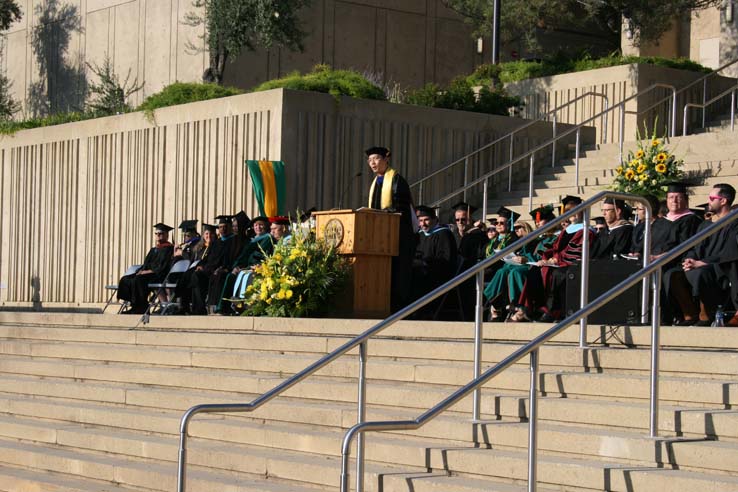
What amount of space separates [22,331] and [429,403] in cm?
750

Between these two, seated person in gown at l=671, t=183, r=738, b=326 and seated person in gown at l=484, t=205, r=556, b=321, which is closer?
seated person in gown at l=671, t=183, r=738, b=326

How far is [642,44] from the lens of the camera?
25.2 m

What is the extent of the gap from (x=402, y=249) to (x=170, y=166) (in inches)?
290

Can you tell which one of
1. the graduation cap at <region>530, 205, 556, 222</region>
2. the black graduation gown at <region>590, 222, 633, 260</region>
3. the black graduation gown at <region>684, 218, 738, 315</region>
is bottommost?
the black graduation gown at <region>684, 218, 738, 315</region>

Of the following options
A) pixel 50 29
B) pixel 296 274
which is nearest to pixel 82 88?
pixel 50 29

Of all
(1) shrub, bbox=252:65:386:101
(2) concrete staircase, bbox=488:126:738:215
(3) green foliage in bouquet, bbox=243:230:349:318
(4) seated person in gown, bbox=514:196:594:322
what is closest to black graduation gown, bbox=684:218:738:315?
(4) seated person in gown, bbox=514:196:594:322

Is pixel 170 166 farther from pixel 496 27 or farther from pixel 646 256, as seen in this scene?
pixel 646 256

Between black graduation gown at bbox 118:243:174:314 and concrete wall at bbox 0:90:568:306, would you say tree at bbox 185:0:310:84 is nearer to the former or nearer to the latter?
concrete wall at bbox 0:90:568:306

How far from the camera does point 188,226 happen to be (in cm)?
1705

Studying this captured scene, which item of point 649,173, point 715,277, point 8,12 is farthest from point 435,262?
point 8,12

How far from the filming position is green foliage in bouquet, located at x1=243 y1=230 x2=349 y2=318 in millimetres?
12164

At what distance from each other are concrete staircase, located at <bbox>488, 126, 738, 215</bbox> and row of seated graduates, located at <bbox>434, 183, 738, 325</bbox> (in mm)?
2819

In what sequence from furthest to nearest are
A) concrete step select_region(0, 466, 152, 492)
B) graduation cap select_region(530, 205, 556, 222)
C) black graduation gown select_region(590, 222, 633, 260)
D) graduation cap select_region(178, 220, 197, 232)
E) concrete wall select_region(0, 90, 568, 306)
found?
concrete wall select_region(0, 90, 568, 306)
graduation cap select_region(178, 220, 197, 232)
graduation cap select_region(530, 205, 556, 222)
black graduation gown select_region(590, 222, 633, 260)
concrete step select_region(0, 466, 152, 492)

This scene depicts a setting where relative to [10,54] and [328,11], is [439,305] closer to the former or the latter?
[328,11]
